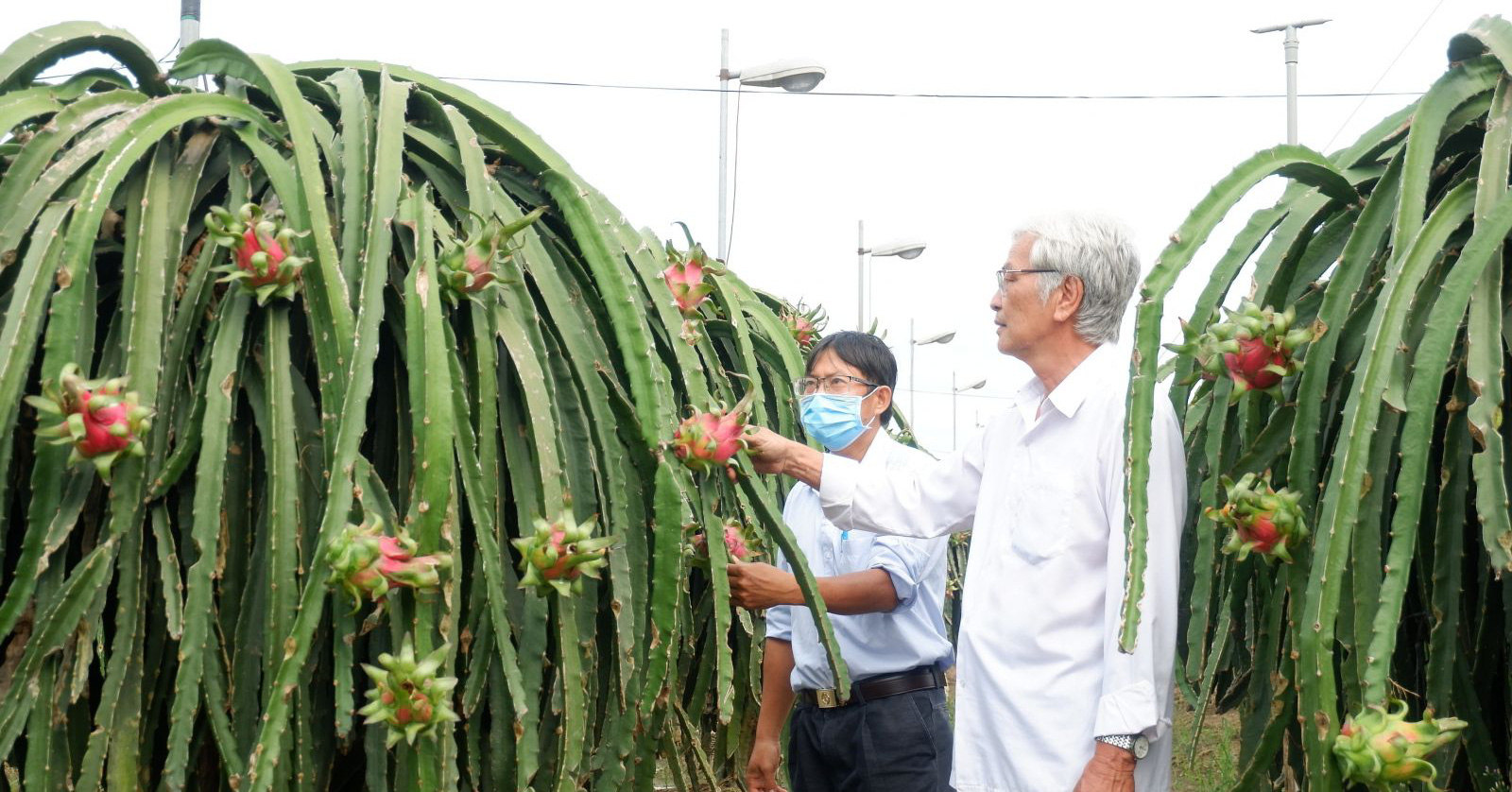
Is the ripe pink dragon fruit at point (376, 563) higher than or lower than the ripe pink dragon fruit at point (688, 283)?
lower

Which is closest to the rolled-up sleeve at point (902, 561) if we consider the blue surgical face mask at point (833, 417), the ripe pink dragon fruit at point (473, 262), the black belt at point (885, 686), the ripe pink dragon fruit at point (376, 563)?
the black belt at point (885, 686)

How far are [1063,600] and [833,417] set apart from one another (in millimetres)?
1273

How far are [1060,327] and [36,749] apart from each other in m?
1.83

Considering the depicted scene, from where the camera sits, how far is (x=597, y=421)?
80.1 inches

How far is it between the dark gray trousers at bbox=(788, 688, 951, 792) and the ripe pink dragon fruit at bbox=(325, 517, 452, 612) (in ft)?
6.71

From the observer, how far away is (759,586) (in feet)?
9.31

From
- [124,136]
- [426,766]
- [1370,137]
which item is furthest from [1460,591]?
[124,136]

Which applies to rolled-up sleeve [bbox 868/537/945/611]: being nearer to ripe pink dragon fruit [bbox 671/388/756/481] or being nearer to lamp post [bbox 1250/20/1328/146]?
ripe pink dragon fruit [bbox 671/388/756/481]

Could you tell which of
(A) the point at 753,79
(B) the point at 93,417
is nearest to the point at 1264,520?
(B) the point at 93,417

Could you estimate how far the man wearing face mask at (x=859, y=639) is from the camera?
347 centimetres

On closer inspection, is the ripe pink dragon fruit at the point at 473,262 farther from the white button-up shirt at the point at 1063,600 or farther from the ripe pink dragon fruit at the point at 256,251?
the white button-up shirt at the point at 1063,600

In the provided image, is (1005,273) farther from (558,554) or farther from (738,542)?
(558,554)

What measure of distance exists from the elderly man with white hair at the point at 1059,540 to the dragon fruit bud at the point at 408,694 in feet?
3.26

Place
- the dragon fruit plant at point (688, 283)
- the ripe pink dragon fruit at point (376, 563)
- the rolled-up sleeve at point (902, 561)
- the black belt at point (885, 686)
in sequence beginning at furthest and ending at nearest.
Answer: the black belt at point (885, 686) → the rolled-up sleeve at point (902, 561) → the dragon fruit plant at point (688, 283) → the ripe pink dragon fruit at point (376, 563)
